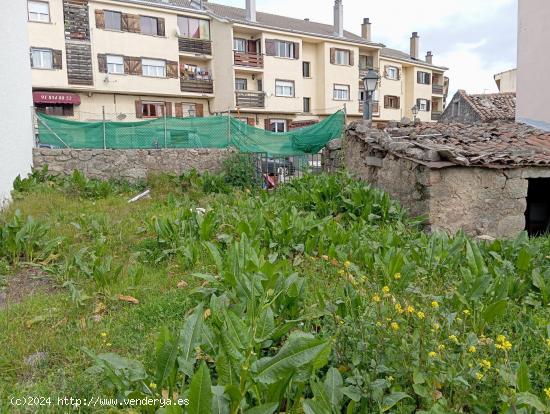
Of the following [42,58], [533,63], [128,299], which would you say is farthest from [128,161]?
[42,58]

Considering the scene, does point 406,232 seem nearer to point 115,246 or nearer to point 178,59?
point 115,246

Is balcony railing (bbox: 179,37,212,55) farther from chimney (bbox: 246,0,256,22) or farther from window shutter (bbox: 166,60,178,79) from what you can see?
chimney (bbox: 246,0,256,22)

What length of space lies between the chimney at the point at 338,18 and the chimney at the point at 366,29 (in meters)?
4.40

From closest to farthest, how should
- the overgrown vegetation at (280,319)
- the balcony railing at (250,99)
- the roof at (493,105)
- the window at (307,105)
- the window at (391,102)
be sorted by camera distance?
the overgrown vegetation at (280,319)
the roof at (493,105)
the balcony railing at (250,99)
the window at (307,105)
the window at (391,102)

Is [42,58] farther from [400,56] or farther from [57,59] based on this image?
[400,56]

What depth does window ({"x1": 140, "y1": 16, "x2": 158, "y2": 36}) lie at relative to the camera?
2864 centimetres

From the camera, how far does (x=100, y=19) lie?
2675cm

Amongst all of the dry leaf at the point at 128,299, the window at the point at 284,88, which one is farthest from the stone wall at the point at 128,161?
the window at the point at 284,88

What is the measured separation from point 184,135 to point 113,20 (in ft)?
61.9

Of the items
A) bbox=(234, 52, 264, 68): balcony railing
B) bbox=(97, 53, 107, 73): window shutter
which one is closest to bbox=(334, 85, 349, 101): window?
bbox=(234, 52, 264, 68): balcony railing

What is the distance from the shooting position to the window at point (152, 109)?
28969mm

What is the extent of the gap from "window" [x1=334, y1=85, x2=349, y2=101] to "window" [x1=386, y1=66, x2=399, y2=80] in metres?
5.81

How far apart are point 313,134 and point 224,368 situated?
12.2 m

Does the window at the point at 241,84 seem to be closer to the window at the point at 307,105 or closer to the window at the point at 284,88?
the window at the point at 284,88
